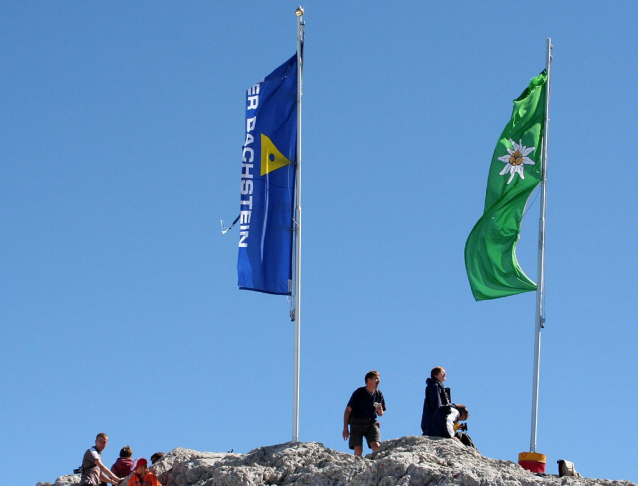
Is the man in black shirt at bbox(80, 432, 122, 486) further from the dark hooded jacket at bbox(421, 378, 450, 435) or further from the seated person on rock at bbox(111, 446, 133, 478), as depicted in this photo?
the dark hooded jacket at bbox(421, 378, 450, 435)

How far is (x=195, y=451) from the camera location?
2138cm

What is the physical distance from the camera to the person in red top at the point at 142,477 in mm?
18875

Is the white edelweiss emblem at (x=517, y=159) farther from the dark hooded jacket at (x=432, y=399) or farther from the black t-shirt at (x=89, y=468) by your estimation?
the black t-shirt at (x=89, y=468)

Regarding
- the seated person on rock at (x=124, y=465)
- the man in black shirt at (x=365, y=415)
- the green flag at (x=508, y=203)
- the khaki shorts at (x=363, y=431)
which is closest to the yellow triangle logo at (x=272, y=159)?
the green flag at (x=508, y=203)

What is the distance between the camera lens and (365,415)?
64.6ft

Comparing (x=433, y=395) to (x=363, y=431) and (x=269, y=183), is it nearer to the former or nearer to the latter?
(x=363, y=431)

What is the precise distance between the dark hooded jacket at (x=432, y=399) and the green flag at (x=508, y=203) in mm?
4688

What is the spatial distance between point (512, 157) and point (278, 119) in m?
4.87

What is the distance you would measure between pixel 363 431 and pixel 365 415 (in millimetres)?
282

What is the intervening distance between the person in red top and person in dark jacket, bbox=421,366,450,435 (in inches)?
176

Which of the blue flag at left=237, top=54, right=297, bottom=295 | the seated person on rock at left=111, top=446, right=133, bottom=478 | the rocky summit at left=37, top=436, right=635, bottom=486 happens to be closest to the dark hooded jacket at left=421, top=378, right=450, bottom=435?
the rocky summit at left=37, top=436, right=635, bottom=486

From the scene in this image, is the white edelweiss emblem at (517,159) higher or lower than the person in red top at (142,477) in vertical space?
higher

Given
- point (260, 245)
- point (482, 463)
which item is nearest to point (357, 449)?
point (482, 463)

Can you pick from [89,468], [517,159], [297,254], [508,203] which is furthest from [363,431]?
[517,159]
